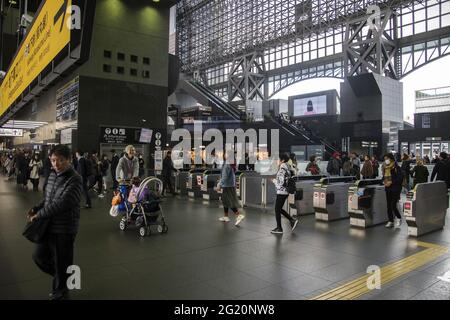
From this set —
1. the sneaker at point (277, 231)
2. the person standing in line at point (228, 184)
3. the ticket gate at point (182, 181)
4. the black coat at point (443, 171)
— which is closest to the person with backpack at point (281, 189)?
the sneaker at point (277, 231)

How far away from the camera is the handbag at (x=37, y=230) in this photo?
3131 mm

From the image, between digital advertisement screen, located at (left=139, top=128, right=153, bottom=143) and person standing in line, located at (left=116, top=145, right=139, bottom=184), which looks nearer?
person standing in line, located at (left=116, top=145, right=139, bottom=184)

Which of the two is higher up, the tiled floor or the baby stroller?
the baby stroller

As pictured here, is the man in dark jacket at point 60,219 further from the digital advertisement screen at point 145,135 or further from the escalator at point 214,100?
the escalator at point 214,100

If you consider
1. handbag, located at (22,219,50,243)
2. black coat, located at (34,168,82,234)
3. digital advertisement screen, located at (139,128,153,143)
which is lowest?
handbag, located at (22,219,50,243)

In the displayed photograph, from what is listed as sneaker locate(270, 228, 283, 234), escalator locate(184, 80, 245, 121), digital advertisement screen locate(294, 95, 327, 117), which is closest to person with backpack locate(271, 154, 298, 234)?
sneaker locate(270, 228, 283, 234)

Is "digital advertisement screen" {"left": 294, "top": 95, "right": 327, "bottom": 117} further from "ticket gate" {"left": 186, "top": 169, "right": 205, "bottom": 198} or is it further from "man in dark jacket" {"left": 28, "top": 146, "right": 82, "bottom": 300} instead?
"man in dark jacket" {"left": 28, "top": 146, "right": 82, "bottom": 300}

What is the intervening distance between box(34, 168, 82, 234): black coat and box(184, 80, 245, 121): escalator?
3023cm

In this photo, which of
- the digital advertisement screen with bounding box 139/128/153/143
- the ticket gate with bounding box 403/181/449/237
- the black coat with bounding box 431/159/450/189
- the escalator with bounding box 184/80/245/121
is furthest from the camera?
the escalator with bounding box 184/80/245/121

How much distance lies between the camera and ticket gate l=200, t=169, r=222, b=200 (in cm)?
1151

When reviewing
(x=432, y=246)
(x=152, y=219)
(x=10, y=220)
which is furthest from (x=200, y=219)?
(x=432, y=246)

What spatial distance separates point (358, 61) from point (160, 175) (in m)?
→ 23.0

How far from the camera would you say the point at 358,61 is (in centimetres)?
2994
